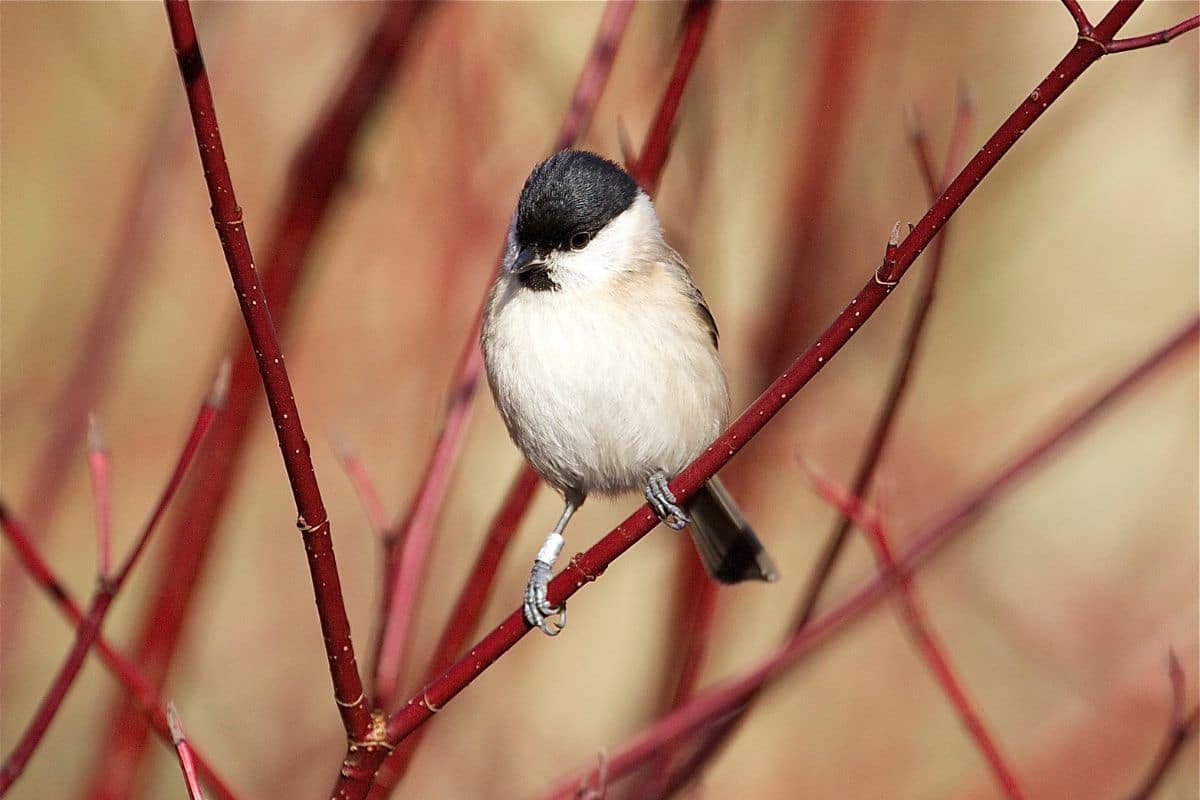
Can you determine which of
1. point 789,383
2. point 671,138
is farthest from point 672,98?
point 789,383

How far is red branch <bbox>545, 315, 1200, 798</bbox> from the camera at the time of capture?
6.02ft

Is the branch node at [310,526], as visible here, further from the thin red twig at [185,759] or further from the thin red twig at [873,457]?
the thin red twig at [873,457]

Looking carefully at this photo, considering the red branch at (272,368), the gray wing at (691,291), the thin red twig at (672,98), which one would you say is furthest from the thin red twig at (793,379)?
the gray wing at (691,291)

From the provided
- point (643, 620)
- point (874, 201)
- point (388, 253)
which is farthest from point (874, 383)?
point (388, 253)

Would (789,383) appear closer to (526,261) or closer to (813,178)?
(526,261)

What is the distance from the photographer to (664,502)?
76.2 inches

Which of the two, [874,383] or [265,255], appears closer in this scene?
[265,255]

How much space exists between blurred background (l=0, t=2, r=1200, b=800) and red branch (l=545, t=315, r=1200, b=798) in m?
0.81

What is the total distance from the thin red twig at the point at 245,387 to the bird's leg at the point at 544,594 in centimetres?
60

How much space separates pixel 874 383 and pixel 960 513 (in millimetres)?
1666

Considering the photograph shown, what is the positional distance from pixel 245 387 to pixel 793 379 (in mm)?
1198

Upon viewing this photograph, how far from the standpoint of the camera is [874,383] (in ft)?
11.7

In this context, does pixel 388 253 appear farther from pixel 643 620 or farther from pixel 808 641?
pixel 808 641

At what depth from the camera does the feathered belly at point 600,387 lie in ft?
7.11
